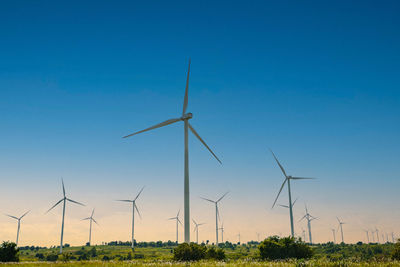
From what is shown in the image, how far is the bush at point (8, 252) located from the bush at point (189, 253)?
88.8 feet

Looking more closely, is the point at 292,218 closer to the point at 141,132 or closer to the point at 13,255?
the point at 141,132

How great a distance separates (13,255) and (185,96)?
4081 centimetres

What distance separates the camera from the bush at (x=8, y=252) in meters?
53.9

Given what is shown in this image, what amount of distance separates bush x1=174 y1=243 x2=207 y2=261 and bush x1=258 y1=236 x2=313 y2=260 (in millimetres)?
11348

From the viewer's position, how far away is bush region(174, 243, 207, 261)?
46562mm

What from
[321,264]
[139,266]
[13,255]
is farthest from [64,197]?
[321,264]

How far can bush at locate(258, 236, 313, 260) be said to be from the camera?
2076 inches

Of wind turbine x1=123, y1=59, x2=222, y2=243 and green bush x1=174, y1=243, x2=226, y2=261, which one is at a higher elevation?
wind turbine x1=123, y1=59, x2=222, y2=243

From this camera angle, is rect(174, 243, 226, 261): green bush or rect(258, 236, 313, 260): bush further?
rect(258, 236, 313, 260): bush

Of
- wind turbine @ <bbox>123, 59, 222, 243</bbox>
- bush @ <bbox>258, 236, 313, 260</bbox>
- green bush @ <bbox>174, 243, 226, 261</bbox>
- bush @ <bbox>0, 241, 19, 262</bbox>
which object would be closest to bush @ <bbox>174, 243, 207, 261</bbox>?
green bush @ <bbox>174, 243, 226, 261</bbox>

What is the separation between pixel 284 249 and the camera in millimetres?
53281

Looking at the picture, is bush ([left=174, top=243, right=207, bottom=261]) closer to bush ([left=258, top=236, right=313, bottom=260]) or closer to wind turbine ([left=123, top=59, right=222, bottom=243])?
wind turbine ([left=123, top=59, right=222, bottom=243])

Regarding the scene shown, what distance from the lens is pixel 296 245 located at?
53.9 m

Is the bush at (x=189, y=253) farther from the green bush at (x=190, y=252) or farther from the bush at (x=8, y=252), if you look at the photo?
the bush at (x=8, y=252)
